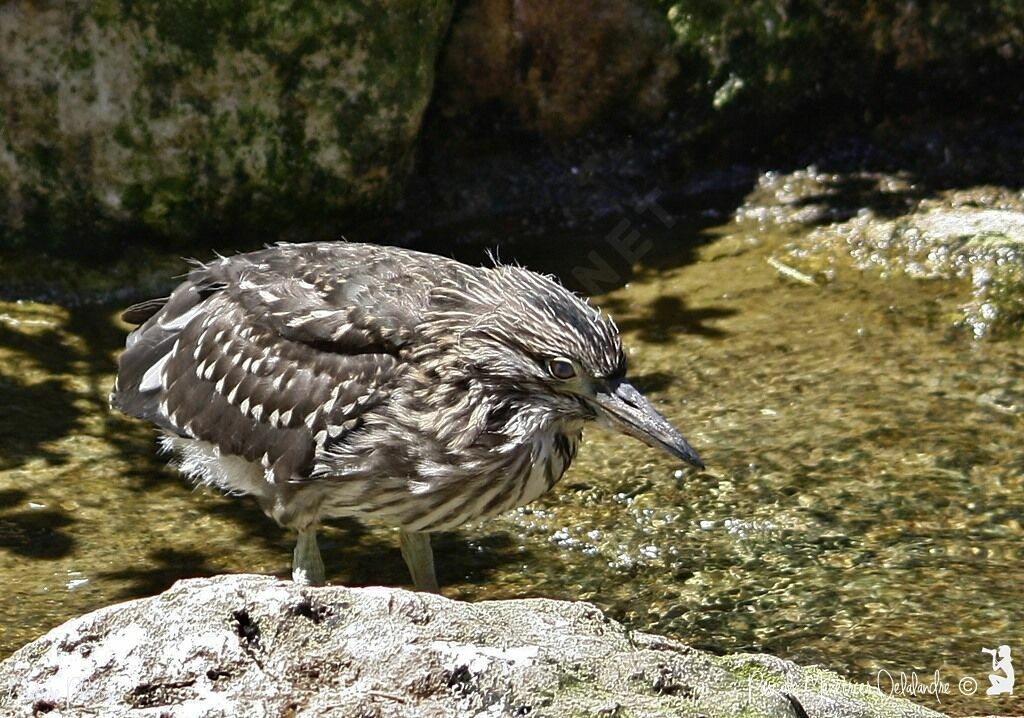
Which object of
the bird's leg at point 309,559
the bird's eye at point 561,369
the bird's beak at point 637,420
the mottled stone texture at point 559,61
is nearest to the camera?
the bird's beak at point 637,420

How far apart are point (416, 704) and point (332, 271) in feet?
10.1

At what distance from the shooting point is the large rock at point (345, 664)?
11.2 ft

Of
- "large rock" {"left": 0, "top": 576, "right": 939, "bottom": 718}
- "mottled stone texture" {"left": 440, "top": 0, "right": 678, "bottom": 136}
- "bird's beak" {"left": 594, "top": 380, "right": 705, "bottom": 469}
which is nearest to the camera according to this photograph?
"large rock" {"left": 0, "top": 576, "right": 939, "bottom": 718}

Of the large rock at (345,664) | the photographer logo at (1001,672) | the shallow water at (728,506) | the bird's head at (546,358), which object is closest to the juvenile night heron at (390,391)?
the bird's head at (546,358)

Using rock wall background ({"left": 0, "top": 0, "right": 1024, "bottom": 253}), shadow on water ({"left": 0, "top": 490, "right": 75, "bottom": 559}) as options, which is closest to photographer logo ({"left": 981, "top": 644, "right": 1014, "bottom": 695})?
shadow on water ({"left": 0, "top": 490, "right": 75, "bottom": 559})

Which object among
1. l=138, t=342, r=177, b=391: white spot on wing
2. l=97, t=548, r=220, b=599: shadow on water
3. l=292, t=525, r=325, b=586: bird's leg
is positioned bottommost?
l=97, t=548, r=220, b=599: shadow on water

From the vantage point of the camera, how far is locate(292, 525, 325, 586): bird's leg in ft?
19.6

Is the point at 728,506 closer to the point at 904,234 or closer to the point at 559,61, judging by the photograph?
the point at 904,234

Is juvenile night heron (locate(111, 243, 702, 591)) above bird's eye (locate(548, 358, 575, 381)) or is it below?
below

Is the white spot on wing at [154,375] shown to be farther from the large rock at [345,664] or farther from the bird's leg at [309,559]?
the large rock at [345,664]

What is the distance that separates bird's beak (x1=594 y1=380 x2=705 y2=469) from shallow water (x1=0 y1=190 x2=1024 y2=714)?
82cm

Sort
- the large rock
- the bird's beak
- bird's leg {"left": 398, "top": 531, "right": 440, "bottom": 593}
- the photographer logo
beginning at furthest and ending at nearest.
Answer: bird's leg {"left": 398, "top": 531, "right": 440, "bottom": 593} → the bird's beak → the photographer logo → the large rock

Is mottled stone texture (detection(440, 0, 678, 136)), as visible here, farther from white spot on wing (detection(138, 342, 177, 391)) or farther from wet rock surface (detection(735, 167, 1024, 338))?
white spot on wing (detection(138, 342, 177, 391))

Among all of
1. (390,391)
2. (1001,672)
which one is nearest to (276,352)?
(390,391)
